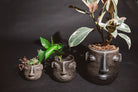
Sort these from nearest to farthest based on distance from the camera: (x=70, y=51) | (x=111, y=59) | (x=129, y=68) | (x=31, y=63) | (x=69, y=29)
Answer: (x=111, y=59)
(x=31, y=63)
(x=129, y=68)
(x=70, y=51)
(x=69, y=29)

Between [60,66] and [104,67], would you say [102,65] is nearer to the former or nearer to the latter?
[104,67]

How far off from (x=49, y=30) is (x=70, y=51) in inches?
13.5

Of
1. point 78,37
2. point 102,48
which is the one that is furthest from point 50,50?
point 102,48

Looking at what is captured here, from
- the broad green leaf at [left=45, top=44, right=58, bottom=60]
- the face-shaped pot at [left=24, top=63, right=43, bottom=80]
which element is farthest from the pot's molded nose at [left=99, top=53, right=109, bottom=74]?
the face-shaped pot at [left=24, top=63, right=43, bottom=80]

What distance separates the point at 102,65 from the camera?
1.36 meters

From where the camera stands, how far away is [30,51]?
1.95 metres

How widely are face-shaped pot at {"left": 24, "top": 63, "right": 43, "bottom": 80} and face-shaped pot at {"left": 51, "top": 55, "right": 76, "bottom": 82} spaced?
13cm

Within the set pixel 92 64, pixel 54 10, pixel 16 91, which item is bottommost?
pixel 16 91

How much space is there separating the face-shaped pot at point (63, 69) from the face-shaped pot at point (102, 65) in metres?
0.13

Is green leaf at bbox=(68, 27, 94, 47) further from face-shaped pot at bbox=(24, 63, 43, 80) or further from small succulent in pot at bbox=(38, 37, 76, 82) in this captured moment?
face-shaped pot at bbox=(24, 63, 43, 80)

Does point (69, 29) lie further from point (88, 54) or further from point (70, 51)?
point (88, 54)

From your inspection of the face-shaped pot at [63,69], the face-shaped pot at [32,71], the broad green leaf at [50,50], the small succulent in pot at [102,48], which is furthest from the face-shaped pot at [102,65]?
the face-shaped pot at [32,71]

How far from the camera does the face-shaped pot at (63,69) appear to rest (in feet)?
4.63

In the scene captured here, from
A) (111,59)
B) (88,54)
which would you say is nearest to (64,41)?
(88,54)
